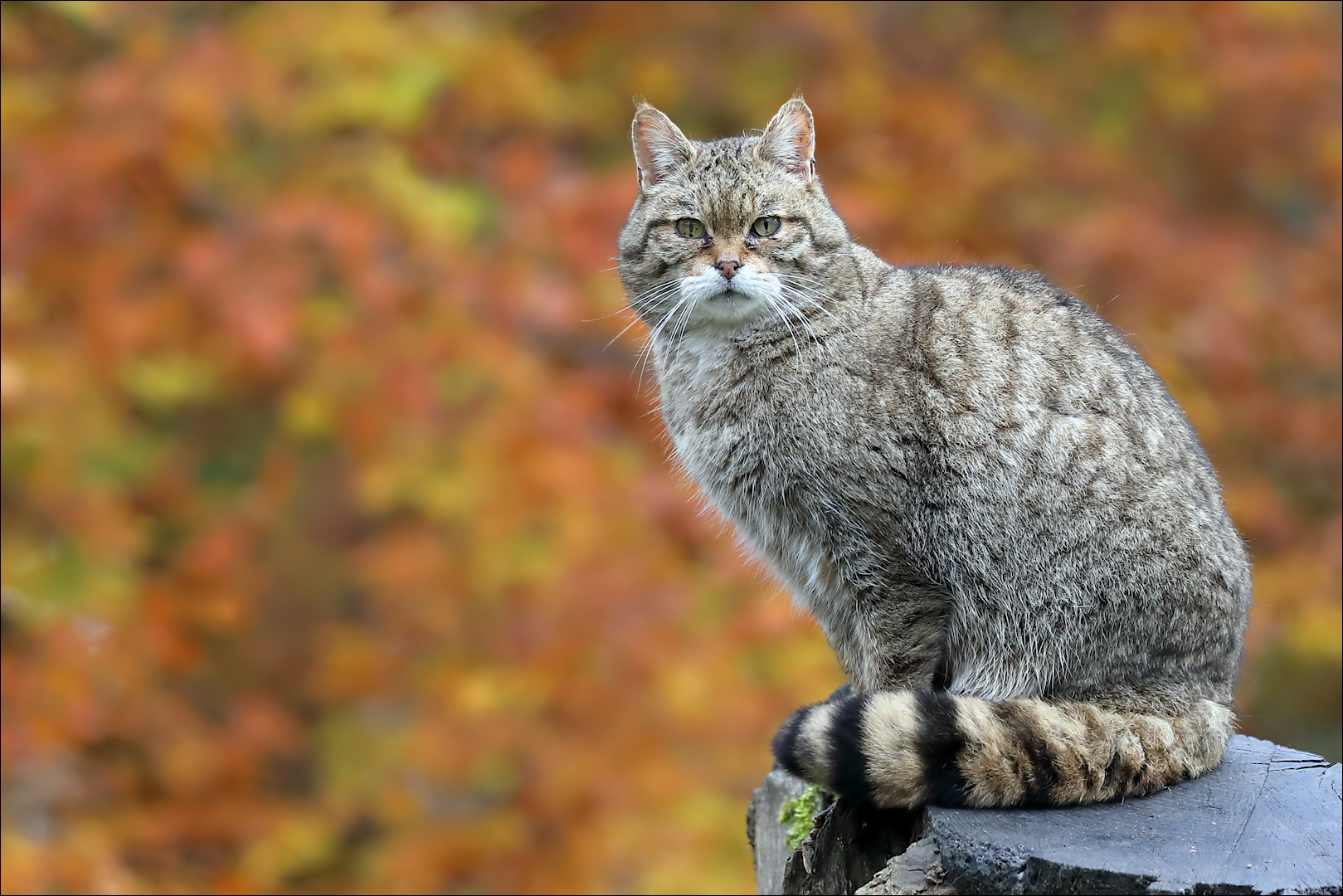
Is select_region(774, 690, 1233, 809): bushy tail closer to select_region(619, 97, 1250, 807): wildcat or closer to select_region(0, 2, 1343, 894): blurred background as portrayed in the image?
select_region(619, 97, 1250, 807): wildcat

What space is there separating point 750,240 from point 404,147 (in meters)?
2.43

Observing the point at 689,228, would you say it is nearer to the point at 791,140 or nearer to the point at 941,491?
the point at 791,140

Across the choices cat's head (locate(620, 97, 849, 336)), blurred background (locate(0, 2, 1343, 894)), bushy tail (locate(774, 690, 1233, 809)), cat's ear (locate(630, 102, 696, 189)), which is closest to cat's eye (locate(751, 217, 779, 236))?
cat's head (locate(620, 97, 849, 336))

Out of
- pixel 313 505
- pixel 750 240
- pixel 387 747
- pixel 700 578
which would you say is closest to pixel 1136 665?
pixel 750 240

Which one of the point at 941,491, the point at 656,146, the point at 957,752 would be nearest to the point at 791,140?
the point at 656,146

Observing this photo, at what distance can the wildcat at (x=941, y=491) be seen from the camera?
2.96m

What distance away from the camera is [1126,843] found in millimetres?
2699

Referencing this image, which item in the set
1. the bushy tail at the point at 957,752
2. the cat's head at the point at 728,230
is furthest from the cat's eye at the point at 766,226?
the bushy tail at the point at 957,752

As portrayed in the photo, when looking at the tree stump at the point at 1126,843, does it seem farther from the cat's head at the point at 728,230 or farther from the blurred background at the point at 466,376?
the blurred background at the point at 466,376

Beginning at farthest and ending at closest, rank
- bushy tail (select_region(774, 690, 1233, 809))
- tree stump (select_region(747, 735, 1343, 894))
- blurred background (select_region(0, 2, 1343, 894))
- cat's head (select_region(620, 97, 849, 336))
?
1. blurred background (select_region(0, 2, 1343, 894))
2. cat's head (select_region(620, 97, 849, 336))
3. bushy tail (select_region(774, 690, 1233, 809))
4. tree stump (select_region(747, 735, 1343, 894))

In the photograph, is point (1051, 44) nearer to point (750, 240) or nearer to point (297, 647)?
point (750, 240)

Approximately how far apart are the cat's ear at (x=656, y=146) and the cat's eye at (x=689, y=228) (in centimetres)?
23

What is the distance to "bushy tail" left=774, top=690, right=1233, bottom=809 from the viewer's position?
285 cm

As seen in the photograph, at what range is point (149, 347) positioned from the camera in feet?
17.2
